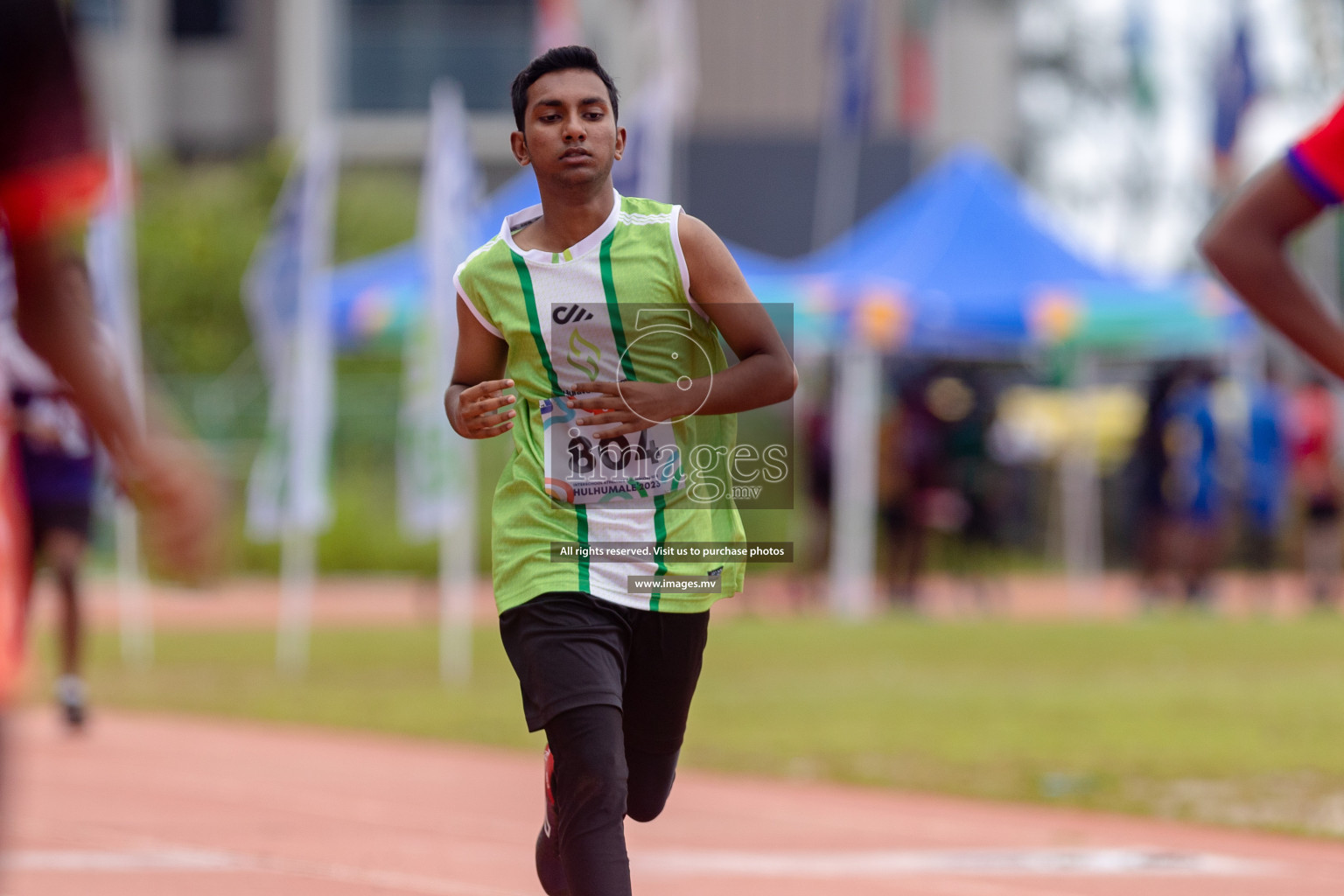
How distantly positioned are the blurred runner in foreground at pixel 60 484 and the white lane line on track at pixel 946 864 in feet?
13.0

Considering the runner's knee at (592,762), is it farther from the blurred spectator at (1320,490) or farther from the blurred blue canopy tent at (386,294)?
the blurred spectator at (1320,490)

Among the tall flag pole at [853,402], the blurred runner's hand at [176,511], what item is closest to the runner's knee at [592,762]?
the blurred runner's hand at [176,511]

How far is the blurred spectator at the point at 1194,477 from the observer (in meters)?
19.8

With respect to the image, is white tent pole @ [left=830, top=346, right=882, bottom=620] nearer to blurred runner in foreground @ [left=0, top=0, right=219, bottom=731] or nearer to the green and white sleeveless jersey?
the green and white sleeveless jersey

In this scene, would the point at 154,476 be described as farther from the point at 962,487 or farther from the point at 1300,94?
the point at 1300,94

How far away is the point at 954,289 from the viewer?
19328 mm

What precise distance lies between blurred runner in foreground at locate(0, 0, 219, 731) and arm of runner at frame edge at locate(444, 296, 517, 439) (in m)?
1.25

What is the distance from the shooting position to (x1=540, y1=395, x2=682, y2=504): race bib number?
4.36 metres

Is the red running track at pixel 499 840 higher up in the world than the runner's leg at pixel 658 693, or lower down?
lower down

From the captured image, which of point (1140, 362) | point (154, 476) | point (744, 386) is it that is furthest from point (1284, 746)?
point (1140, 362)

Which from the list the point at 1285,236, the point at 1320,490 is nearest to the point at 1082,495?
the point at 1320,490

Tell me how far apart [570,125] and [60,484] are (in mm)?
6397

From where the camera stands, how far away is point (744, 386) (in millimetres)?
4332

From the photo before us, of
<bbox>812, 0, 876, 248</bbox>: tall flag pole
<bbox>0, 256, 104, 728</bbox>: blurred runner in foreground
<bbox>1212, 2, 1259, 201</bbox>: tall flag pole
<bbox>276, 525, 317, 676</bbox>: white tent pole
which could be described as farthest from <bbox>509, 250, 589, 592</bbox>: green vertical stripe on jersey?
<bbox>1212, 2, 1259, 201</bbox>: tall flag pole
